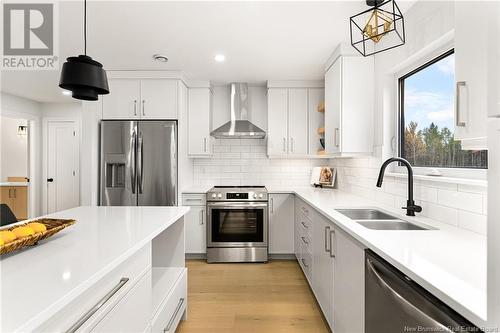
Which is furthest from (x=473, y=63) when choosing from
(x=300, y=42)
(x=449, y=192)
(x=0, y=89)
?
(x=0, y=89)

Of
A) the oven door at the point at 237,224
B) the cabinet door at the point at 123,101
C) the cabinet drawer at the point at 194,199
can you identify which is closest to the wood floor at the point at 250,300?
the oven door at the point at 237,224

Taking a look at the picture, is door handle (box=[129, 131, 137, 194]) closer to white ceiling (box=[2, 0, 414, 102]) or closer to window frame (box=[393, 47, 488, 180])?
white ceiling (box=[2, 0, 414, 102])

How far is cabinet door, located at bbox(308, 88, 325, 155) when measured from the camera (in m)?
3.94

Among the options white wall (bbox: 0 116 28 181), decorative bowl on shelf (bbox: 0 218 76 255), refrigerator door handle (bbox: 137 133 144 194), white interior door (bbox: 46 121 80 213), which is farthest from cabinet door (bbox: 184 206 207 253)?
white wall (bbox: 0 116 28 181)

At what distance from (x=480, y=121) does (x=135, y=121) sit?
3409 mm

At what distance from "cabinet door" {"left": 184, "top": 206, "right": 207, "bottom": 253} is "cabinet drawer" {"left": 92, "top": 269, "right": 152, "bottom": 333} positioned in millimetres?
2189

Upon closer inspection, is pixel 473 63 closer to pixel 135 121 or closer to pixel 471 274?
pixel 471 274

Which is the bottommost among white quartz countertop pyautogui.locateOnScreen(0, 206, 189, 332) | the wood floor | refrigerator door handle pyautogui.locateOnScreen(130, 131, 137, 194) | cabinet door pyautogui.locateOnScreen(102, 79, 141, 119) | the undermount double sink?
the wood floor

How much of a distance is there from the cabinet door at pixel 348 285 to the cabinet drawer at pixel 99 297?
44.9 inches

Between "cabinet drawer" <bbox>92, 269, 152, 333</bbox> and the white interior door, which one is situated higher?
the white interior door

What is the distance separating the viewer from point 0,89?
437 cm

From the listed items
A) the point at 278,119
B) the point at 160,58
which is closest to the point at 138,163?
the point at 160,58

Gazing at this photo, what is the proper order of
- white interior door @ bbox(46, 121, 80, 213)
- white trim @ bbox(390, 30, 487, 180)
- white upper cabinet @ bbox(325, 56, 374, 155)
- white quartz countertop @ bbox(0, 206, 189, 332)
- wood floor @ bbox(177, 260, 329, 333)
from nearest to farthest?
white quartz countertop @ bbox(0, 206, 189, 332) < white trim @ bbox(390, 30, 487, 180) < wood floor @ bbox(177, 260, 329, 333) < white upper cabinet @ bbox(325, 56, 374, 155) < white interior door @ bbox(46, 121, 80, 213)

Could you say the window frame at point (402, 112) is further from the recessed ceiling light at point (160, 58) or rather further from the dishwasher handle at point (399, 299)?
the recessed ceiling light at point (160, 58)
